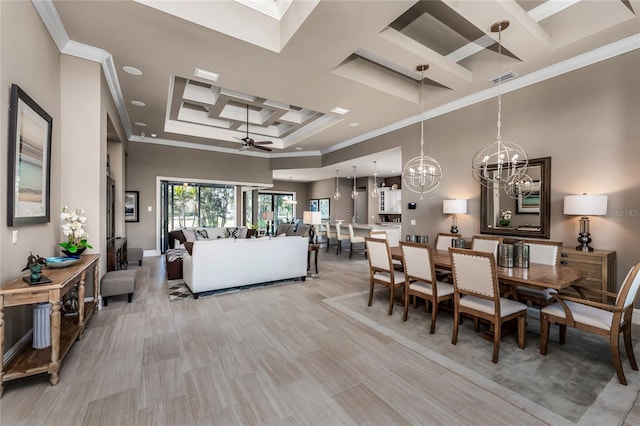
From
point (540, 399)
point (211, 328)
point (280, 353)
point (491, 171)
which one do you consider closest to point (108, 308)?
point (211, 328)

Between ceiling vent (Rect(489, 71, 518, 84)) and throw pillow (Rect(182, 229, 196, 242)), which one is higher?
ceiling vent (Rect(489, 71, 518, 84))

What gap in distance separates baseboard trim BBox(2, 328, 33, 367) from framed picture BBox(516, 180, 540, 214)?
5.92 m

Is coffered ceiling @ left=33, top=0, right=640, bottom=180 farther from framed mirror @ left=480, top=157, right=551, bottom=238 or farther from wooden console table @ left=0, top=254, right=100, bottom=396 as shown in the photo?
wooden console table @ left=0, top=254, right=100, bottom=396

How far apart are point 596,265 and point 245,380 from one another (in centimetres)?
399

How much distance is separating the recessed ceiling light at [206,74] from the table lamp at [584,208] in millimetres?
4907

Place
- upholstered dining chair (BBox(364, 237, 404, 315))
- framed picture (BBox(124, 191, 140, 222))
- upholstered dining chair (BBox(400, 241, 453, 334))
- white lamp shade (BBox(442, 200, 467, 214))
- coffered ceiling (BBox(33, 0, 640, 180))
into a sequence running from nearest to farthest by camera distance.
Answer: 1. coffered ceiling (BBox(33, 0, 640, 180))
2. upholstered dining chair (BBox(400, 241, 453, 334))
3. upholstered dining chair (BBox(364, 237, 404, 315))
4. white lamp shade (BBox(442, 200, 467, 214))
5. framed picture (BBox(124, 191, 140, 222))

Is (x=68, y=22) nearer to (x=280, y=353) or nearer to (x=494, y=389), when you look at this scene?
(x=280, y=353)

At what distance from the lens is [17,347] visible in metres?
2.40

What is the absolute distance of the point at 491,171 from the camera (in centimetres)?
454

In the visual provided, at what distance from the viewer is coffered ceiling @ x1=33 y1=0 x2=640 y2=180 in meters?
2.83

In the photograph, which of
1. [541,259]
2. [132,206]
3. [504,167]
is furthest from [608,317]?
[132,206]

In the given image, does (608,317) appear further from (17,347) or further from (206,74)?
(206,74)

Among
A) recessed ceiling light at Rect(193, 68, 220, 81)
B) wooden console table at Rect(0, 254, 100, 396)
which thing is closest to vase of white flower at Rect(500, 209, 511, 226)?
recessed ceiling light at Rect(193, 68, 220, 81)

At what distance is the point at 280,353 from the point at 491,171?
418cm
